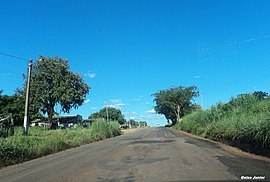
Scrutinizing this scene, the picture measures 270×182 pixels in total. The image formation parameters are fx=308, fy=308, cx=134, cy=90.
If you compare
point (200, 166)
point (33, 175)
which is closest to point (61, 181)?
point (33, 175)

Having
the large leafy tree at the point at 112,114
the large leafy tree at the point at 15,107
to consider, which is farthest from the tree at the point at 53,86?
the large leafy tree at the point at 112,114

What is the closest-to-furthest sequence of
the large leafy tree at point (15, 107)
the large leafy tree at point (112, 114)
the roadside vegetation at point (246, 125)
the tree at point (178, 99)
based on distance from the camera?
the roadside vegetation at point (246, 125), the large leafy tree at point (15, 107), the tree at point (178, 99), the large leafy tree at point (112, 114)

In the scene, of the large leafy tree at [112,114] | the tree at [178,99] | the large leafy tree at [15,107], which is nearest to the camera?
the large leafy tree at [15,107]

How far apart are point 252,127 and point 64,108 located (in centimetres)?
5675

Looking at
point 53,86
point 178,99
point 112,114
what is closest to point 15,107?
point 53,86

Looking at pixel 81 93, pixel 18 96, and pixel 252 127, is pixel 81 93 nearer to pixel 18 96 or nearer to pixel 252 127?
pixel 18 96

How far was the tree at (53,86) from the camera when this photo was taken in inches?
2482

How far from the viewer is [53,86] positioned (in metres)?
64.0

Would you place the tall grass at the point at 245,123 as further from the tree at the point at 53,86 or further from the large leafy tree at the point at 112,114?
the large leafy tree at the point at 112,114

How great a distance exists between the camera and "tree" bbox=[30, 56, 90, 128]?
6303cm

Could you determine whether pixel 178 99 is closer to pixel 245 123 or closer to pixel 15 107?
pixel 15 107

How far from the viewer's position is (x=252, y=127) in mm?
14055

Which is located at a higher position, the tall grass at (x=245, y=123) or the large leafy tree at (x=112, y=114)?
the large leafy tree at (x=112, y=114)

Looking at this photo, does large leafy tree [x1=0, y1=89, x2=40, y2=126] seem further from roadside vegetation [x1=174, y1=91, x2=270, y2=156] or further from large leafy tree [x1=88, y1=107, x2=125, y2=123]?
large leafy tree [x1=88, y1=107, x2=125, y2=123]
